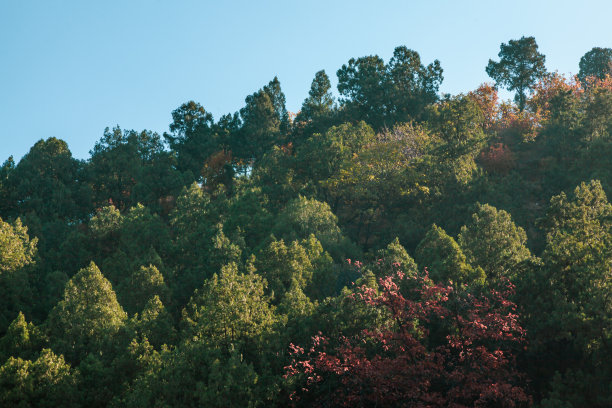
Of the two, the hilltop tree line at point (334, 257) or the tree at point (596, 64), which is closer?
the hilltop tree line at point (334, 257)

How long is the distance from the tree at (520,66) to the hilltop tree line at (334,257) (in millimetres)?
209

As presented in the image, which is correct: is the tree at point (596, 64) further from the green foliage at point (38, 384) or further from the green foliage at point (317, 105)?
the green foliage at point (38, 384)

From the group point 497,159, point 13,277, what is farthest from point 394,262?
point 497,159

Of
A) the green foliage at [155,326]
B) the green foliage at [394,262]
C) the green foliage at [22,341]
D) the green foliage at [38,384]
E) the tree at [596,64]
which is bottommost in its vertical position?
the green foliage at [38,384]

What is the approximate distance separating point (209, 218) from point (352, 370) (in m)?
20.9

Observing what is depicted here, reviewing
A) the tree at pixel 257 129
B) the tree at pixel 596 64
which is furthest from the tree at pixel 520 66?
the tree at pixel 257 129

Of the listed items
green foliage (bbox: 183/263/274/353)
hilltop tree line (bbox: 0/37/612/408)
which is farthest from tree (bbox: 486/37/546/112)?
green foliage (bbox: 183/263/274/353)

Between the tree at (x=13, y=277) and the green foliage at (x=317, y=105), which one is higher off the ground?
the green foliage at (x=317, y=105)

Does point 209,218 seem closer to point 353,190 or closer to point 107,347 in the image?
point 353,190

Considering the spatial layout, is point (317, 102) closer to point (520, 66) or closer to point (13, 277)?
point (520, 66)

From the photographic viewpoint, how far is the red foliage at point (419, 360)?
16188 millimetres

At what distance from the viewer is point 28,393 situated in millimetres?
18984

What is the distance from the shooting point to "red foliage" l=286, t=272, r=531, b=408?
16.2 metres

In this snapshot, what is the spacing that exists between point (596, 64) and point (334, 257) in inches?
Result: 2280
